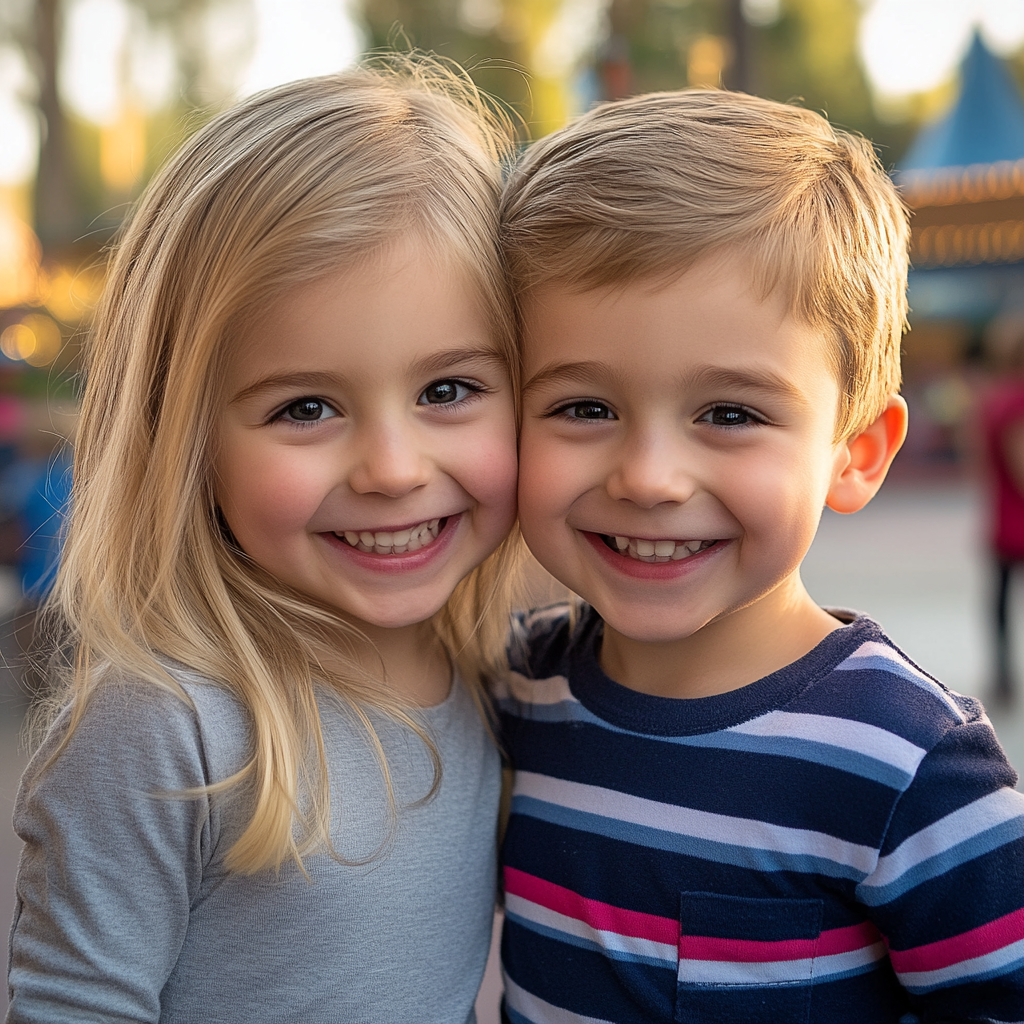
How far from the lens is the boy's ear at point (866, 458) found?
1.36 m

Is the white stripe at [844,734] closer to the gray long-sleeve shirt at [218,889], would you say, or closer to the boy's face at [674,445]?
the boy's face at [674,445]

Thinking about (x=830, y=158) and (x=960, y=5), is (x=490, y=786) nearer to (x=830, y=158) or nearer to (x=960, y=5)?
(x=830, y=158)

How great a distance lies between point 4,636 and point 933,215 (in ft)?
16.1

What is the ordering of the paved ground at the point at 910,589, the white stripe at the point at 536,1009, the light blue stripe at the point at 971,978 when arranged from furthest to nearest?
the paved ground at the point at 910,589, the white stripe at the point at 536,1009, the light blue stripe at the point at 971,978

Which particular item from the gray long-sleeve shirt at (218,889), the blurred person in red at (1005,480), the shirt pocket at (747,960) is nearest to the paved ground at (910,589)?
the blurred person in red at (1005,480)

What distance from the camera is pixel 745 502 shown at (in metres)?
1.22

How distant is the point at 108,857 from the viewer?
117 centimetres

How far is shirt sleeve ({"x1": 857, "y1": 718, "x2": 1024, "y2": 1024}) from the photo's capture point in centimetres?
112

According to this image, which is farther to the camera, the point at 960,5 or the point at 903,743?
the point at 960,5

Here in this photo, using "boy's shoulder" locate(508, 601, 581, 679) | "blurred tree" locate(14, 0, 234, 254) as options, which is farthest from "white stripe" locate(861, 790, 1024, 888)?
"blurred tree" locate(14, 0, 234, 254)

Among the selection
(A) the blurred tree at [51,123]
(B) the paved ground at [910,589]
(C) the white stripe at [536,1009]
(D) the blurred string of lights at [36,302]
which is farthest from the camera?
(A) the blurred tree at [51,123]

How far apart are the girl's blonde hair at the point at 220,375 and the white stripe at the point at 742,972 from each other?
1.26 ft

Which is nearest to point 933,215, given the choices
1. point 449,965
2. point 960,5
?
point 449,965

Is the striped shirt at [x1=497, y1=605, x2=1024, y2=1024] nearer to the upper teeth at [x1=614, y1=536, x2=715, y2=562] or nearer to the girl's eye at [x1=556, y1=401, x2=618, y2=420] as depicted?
the upper teeth at [x1=614, y1=536, x2=715, y2=562]
